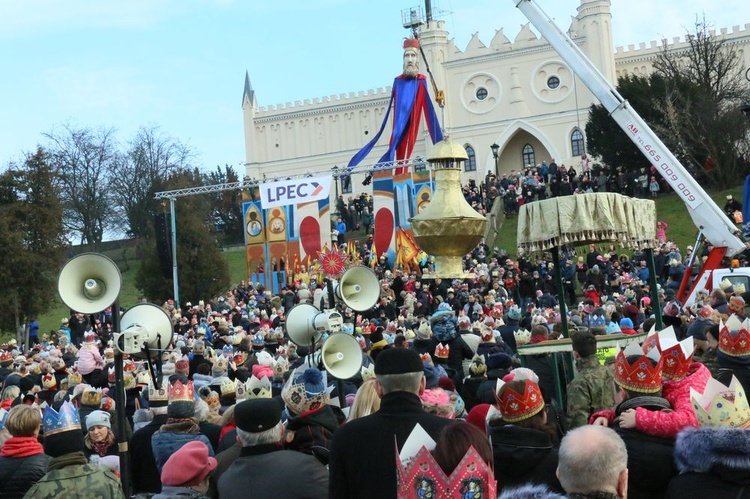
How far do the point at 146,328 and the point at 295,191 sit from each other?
1039 inches

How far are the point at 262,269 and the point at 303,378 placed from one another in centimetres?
2965

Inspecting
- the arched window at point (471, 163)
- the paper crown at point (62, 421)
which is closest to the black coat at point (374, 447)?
the paper crown at point (62, 421)

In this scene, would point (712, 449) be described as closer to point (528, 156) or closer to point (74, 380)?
point (74, 380)

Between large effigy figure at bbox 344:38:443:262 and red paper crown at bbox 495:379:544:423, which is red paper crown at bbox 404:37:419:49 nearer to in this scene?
large effigy figure at bbox 344:38:443:262

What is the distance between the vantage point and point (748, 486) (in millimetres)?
4586

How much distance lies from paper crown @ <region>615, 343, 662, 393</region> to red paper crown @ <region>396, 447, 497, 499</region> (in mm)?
1735

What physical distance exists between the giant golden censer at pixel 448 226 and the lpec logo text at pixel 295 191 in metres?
24.0

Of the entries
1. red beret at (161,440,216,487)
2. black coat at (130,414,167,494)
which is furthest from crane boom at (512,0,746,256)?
red beret at (161,440,216,487)

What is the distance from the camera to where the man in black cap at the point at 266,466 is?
17.5ft

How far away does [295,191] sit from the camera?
113 ft

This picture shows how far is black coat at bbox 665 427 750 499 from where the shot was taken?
181 inches

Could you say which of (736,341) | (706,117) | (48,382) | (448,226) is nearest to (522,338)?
(448,226)

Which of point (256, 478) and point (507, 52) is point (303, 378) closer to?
point (256, 478)

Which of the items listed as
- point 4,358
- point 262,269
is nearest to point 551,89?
point 262,269
